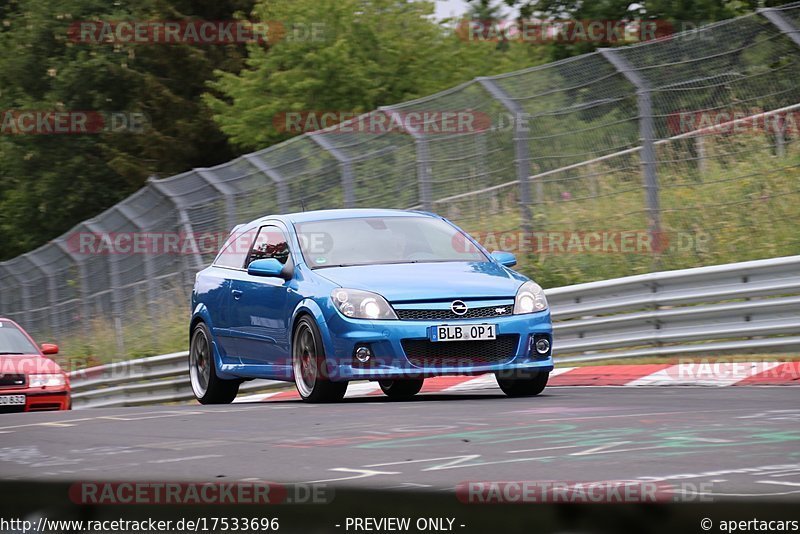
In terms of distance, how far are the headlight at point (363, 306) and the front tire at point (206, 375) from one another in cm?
275

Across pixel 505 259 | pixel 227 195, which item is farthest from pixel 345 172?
pixel 505 259

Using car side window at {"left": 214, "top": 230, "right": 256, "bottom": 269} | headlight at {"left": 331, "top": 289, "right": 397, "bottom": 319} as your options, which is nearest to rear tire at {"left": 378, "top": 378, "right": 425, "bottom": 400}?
car side window at {"left": 214, "top": 230, "right": 256, "bottom": 269}

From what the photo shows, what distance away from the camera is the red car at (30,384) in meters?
14.4

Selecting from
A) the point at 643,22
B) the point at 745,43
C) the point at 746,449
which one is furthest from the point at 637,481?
the point at 643,22

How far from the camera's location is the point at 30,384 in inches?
574

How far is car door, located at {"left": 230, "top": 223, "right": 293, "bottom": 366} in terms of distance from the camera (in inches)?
415

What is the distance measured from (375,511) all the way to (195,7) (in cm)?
5170

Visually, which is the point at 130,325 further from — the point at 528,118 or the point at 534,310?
the point at 534,310

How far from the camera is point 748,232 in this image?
46.6 ft
